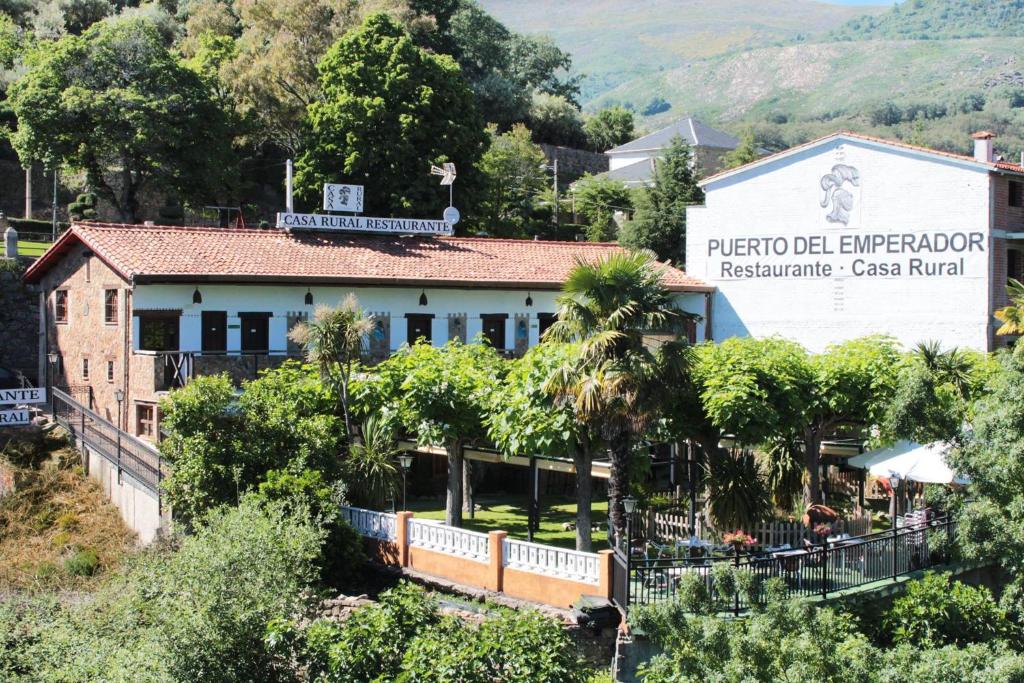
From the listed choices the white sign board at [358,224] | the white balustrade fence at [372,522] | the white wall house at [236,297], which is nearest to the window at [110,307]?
the white wall house at [236,297]

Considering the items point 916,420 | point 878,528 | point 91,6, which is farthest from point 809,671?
point 91,6

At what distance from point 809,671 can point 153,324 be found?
1963 centimetres

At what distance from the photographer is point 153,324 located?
95.9ft

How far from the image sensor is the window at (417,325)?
33.2 m

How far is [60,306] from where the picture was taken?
33.7m

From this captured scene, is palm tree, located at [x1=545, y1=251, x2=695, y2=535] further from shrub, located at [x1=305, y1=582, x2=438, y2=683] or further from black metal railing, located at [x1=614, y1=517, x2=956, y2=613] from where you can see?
shrub, located at [x1=305, y1=582, x2=438, y2=683]

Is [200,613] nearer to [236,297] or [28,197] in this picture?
[236,297]

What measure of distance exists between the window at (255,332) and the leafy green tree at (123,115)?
15.8 m

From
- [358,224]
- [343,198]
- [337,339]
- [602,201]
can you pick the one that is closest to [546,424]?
[337,339]

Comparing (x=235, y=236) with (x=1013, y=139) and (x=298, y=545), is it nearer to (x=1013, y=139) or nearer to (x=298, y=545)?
(x=298, y=545)

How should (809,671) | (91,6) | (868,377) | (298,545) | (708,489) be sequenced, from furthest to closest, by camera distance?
(91,6) < (868,377) < (708,489) < (298,545) < (809,671)

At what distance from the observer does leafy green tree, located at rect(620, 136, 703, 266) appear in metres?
51.7

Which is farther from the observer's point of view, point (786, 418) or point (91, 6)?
point (91, 6)

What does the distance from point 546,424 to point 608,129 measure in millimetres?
70323
